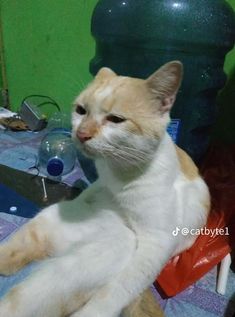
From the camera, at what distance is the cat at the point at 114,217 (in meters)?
0.60

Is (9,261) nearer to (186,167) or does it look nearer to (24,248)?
(24,248)

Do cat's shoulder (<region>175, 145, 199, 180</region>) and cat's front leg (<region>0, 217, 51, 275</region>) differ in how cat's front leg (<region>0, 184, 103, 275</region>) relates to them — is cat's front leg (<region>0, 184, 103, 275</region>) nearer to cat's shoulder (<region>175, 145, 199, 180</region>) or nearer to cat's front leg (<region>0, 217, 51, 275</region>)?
cat's front leg (<region>0, 217, 51, 275</region>)

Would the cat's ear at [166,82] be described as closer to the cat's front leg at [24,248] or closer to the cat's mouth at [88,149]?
the cat's mouth at [88,149]

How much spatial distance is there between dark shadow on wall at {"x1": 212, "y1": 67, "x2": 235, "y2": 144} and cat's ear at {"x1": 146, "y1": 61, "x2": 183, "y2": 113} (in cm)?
65

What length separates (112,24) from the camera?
1022 millimetres

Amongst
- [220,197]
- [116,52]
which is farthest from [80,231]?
[116,52]

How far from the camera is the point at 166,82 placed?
60cm

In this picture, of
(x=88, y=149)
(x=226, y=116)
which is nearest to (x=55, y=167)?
(x=88, y=149)

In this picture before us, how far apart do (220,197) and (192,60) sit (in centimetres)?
40

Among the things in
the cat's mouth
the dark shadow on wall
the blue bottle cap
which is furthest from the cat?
the dark shadow on wall

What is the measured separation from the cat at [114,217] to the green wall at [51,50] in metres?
0.62

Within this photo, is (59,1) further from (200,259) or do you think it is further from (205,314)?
(205,314)

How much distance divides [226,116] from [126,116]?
2.48 ft

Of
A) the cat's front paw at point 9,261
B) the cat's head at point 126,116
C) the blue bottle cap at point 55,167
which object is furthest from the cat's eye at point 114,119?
the blue bottle cap at point 55,167
